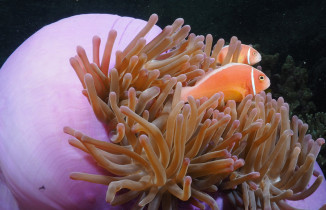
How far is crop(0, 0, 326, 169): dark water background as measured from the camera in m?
3.50

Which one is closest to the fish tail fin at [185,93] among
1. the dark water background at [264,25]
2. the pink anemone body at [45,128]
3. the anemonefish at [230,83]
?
the anemonefish at [230,83]

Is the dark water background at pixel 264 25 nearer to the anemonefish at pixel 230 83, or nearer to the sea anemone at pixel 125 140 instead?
the anemonefish at pixel 230 83

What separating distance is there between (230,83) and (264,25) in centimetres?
247

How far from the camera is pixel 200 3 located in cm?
405

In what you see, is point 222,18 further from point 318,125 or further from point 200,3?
point 318,125

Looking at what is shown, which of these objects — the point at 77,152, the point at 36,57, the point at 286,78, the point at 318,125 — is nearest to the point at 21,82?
the point at 36,57

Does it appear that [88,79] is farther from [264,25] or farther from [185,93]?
[264,25]

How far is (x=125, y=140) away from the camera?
1.36 m

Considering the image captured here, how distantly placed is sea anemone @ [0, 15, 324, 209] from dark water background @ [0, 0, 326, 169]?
72.8 inches

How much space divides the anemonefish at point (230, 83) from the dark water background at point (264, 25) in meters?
1.58

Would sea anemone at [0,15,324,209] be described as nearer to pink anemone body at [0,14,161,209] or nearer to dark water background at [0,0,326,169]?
pink anemone body at [0,14,161,209]

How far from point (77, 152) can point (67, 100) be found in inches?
9.3

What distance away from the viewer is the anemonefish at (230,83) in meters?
1.60

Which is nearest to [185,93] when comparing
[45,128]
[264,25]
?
[45,128]
